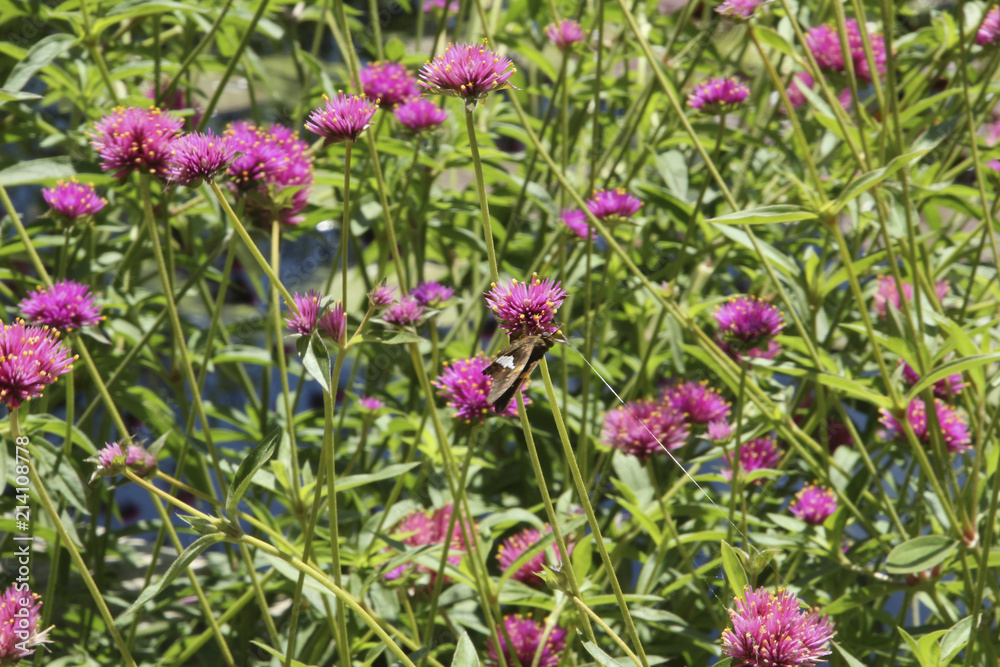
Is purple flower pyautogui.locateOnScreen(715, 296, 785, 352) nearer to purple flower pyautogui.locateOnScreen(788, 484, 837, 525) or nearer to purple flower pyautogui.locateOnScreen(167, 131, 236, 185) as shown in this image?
purple flower pyautogui.locateOnScreen(788, 484, 837, 525)

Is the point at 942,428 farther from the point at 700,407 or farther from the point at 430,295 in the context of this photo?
the point at 430,295

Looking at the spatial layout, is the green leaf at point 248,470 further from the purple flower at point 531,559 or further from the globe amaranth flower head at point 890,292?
the globe amaranth flower head at point 890,292

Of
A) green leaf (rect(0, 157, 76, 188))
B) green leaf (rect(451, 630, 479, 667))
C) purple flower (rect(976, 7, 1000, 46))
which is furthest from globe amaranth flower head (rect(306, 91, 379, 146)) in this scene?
purple flower (rect(976, 7, 1000, 46))

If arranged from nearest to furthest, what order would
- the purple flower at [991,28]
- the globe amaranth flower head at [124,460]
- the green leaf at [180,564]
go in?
the green leaf at [180,564]
the globe amaranth flower head at [124,460]
the purple flower at [991,28]

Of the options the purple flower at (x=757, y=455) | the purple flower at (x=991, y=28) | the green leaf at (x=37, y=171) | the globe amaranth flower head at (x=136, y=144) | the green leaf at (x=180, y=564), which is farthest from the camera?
the purple flower at (x=991, y=28)

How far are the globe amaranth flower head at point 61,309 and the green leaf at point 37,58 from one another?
251 millimetres

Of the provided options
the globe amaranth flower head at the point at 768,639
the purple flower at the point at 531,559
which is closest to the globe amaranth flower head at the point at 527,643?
the purple flower at the point at 531,559

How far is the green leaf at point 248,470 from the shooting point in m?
0.57

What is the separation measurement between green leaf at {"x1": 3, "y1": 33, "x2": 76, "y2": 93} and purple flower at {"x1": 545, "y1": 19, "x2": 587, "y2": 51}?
0.62 m

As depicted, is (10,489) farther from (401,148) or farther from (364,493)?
(401,148)

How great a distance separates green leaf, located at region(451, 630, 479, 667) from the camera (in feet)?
1.99

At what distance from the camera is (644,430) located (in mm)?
954

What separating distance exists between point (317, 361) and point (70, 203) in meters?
0.54

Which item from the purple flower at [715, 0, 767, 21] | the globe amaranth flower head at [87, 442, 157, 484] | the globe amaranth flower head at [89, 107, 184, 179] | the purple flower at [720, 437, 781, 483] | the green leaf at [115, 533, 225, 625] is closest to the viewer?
the green leaf at [115, 533, 225, 625]
